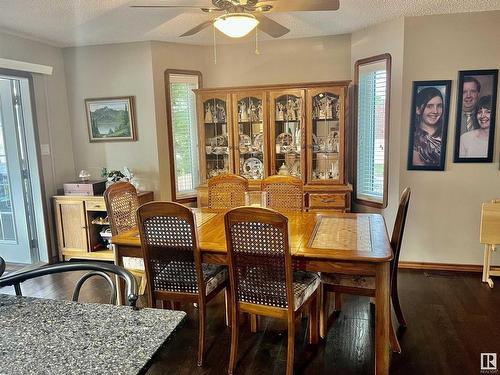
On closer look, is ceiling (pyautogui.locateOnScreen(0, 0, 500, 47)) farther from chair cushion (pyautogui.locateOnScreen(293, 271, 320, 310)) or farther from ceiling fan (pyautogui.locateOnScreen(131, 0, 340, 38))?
chair cushion (pyautogui.locateOnScreen(293, 271, 320, 310))

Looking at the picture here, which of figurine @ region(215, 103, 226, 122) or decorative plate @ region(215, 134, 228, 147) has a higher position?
figurine @ region(215, 103, 226, 122)

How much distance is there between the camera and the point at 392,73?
3.67 m

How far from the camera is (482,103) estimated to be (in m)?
3.43

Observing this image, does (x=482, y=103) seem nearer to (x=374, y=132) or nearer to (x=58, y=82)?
(x=374, y=132)

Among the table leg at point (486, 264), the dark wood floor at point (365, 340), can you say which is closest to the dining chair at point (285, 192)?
the dark wood floor at point (365, 340)

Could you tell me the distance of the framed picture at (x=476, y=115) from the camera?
11.2ft

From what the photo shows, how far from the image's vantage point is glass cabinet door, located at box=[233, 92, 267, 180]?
4.16 m

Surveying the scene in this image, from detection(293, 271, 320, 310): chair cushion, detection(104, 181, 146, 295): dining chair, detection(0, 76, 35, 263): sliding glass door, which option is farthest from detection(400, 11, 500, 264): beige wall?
detection(0, 76, 35, 263): sliding glass door

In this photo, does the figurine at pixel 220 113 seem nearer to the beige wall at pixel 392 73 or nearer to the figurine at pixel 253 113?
the figurine at pixel 253 113

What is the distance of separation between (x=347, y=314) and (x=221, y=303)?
104 centimetres

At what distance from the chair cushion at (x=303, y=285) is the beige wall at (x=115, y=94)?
2509 millimetres

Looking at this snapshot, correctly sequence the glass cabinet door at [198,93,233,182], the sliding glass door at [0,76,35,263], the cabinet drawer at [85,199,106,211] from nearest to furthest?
the sliding glass door at [0,76,35,263], the cabinet drawer at [85,199,106,211], the glass cabinet door at [198,93,233,182]

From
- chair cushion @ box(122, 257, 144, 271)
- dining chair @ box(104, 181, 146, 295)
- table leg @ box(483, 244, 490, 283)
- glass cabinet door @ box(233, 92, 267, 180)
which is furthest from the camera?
glass cabinet door @ box(233, 92, 267, 180)

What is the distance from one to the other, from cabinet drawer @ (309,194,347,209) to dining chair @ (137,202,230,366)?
1.86m
